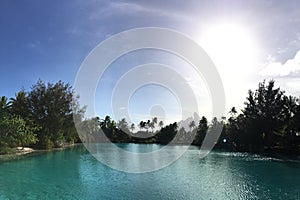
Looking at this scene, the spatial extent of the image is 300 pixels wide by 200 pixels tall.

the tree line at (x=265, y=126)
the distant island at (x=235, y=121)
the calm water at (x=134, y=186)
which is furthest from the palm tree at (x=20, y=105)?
the calm water at (x=134, y=186)

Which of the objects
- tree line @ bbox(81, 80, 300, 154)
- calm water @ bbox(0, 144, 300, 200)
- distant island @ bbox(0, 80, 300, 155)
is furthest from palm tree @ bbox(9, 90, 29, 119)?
calm water @ bbox(0, 144, 300, 200)

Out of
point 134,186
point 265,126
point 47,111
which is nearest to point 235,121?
point 265,126

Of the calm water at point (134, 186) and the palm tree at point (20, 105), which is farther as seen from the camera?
the palm tree at point (20, 105)

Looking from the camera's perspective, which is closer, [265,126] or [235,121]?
[265,126]

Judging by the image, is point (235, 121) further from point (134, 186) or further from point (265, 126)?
point (134, 186)

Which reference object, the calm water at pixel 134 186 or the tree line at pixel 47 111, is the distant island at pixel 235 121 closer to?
the tree line at pixel 47 111

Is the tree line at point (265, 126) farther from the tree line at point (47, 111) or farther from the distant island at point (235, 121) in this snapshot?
the tree line at point (47, 111)

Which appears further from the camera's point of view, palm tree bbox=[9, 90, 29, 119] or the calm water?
palm tree bbox=[9, 90, 29, 119]

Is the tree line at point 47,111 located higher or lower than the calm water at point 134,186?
higher

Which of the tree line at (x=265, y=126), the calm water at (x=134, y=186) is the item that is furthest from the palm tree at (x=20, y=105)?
the calm water at (x=134, y=186)

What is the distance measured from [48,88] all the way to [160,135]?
4193 cm

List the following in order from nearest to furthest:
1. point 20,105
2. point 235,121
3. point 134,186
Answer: point 134,186 → point 20,105 → point 235,121

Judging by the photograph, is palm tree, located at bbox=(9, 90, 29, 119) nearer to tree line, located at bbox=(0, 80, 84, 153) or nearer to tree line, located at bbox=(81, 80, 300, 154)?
tree line, located at bbox=(0, 80, 84, 153)

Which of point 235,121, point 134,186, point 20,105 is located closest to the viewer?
point 134,186
